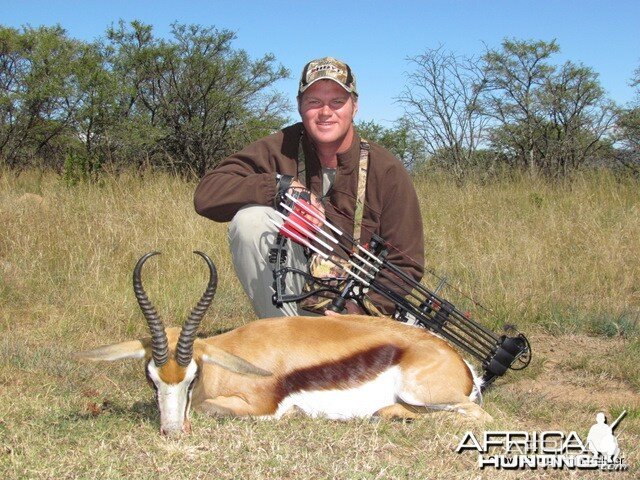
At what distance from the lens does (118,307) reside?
5.31m

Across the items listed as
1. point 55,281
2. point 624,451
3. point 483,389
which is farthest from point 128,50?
point 624,451

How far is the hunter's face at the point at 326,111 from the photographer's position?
434 centimetres

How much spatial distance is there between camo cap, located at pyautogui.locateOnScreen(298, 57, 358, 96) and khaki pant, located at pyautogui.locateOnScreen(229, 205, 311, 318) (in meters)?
0.78

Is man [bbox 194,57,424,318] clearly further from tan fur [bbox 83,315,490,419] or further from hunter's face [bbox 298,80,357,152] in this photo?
tan fur [bbox 83,315,490,419]

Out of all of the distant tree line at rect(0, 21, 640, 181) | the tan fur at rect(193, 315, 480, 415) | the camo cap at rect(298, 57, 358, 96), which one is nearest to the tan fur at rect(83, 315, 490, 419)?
the tan fur at rect(193, 315, 480, 415)

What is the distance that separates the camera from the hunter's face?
4340 millimetres

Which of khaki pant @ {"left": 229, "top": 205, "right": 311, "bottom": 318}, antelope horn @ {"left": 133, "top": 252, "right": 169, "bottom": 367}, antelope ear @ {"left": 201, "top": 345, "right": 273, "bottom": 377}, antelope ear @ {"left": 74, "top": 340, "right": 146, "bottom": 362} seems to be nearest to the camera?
antelope horn @ {"left": 133, "top": 252, "right": 169, "bottom": 367}

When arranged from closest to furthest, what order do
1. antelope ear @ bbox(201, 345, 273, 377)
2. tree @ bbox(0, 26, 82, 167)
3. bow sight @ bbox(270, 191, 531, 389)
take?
antelope ear @ bbox(201, 345, 273, 377)
bow sight @ bbox(270, 191, 531, 389)
tree @ bbox(0, 26, 82, 167)

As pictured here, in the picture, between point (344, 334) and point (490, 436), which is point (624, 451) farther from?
point (344, 334)

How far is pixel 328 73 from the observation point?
4.30 meters

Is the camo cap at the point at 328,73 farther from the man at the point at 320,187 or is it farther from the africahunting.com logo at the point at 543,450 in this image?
the africahunting.com logo at the point at 543,450

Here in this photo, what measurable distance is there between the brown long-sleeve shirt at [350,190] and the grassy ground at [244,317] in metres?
1.01

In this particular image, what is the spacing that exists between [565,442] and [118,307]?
326cm

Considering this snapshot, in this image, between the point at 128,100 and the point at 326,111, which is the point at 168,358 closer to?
the point at 326,111
